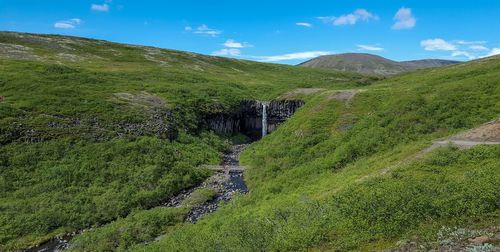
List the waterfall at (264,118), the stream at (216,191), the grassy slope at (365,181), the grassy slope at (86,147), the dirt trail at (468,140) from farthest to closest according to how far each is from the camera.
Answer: the waterfall at (264,118), the grassy slope at (86,147), the stream at (216,191), the dirt trail at (468,140), the grassy slope at (365,181)

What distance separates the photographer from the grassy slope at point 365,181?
19672 millimetres

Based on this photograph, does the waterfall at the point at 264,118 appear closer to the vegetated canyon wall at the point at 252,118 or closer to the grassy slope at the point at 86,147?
the vegetated canyon wall at the point at 252,118

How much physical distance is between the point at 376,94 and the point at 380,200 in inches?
1706

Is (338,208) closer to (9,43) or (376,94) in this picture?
(376,94)

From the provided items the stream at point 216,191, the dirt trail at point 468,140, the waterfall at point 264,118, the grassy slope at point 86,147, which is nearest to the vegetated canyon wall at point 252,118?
the waterfall at point 264,118

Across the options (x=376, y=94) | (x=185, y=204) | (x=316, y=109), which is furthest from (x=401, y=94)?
(x=185, y=204)

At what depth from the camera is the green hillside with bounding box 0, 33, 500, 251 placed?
20859 millimetres

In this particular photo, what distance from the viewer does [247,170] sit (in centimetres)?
5084

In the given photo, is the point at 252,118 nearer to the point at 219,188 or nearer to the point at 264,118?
the point at 264,118

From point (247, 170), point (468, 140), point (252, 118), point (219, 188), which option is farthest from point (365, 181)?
point (252, 118)

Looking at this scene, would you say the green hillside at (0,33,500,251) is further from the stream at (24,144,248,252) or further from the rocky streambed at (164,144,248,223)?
the rocky streambed at (164,144,248,223)

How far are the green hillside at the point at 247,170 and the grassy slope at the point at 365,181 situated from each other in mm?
116

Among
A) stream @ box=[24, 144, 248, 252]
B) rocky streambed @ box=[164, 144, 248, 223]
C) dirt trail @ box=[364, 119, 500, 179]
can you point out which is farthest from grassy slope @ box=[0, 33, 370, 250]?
dirt trail @ box=[364, 119, 500, 179]

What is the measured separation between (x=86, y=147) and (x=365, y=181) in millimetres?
38162
